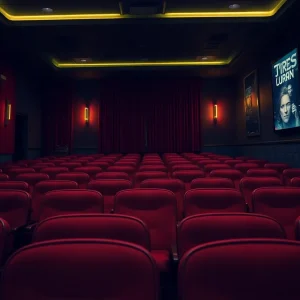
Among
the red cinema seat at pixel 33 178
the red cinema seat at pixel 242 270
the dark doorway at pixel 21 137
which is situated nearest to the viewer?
the red cinema seat at pixel 242 270

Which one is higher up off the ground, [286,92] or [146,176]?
[286,92]

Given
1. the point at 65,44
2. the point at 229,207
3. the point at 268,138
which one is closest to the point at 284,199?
the point at 229,207

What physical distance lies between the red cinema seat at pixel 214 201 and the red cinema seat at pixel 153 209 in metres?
0.14

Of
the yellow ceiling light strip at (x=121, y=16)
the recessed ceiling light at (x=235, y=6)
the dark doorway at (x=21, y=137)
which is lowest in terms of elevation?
the dark doorway at (x=21, y=137)

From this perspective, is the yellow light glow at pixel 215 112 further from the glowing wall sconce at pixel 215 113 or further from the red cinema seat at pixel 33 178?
the red cinema seat at pixel 33 178

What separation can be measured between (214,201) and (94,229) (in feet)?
3.91

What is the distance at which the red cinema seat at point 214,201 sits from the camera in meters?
2.24

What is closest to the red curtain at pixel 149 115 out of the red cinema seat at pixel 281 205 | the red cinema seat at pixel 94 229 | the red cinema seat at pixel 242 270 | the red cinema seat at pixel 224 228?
the red cinema seat at pixel 281 205

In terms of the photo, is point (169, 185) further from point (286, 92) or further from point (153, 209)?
point (286, 92)

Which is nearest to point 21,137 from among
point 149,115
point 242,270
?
point 149,115

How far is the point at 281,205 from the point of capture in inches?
89.6

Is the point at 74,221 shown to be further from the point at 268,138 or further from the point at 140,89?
the point at 140,89

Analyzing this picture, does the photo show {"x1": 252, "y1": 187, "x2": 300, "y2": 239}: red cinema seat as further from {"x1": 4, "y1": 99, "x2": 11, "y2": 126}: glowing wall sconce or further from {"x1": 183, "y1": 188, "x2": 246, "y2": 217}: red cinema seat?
{"x1": 4, "y1": 99, "x2": 11, "y2": 126}: glowing wall sconce

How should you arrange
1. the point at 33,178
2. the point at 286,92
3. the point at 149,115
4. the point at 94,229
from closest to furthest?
the point at 94,229, the point at 33,178, the point at 286,92, the point at 149,115
